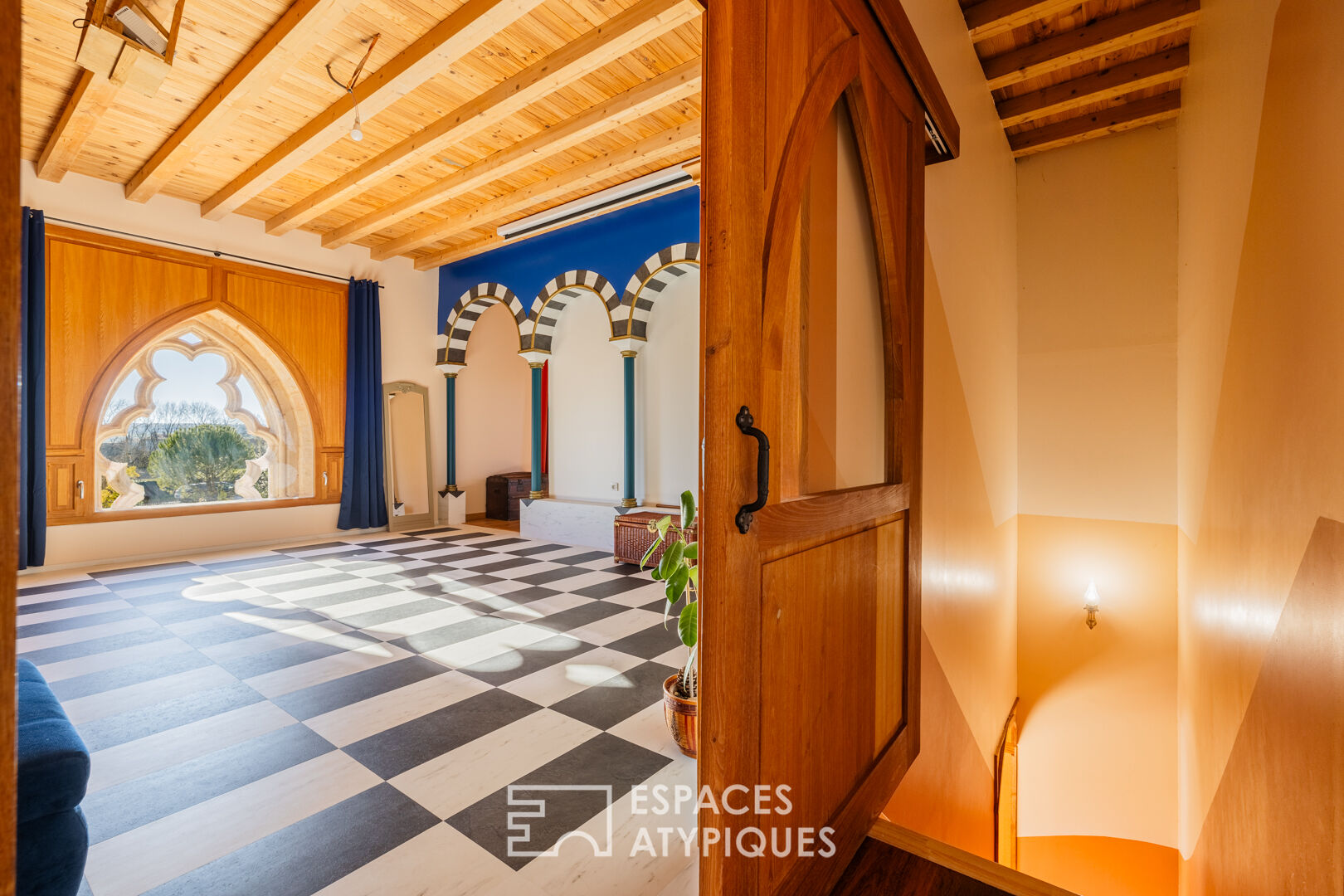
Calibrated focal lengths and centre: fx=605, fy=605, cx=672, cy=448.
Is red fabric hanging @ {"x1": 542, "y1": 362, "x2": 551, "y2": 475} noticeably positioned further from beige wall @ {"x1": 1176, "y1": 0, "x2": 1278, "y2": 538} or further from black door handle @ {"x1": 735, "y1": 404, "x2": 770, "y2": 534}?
black door handle @ {"x1": 735, "y1": 404, "x2": 770, "y2": 534}

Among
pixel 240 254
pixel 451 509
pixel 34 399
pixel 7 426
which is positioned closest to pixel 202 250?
pixel 240 254

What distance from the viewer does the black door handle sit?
3.41 ft

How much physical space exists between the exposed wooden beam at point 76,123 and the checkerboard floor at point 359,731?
3.08 meters

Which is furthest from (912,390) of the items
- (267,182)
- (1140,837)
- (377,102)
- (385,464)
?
(385,464)

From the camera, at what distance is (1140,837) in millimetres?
3904

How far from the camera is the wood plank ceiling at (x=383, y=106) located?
10.4 ft

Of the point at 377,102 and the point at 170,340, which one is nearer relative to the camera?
the point at 377,102

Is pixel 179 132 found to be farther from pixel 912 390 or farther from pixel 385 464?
pixel 912 390

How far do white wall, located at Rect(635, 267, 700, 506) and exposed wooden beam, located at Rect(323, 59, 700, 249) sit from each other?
190cm

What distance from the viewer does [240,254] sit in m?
5.89

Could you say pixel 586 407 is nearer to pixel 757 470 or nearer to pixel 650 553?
pixel 650 553

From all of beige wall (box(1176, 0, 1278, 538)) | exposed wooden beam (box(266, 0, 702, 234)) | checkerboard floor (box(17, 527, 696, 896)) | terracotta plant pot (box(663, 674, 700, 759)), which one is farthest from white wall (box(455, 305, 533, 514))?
beige wall (box(1176, 0, 1278, 538))

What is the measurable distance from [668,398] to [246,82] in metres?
3.88

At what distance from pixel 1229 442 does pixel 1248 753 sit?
41.3 inches
